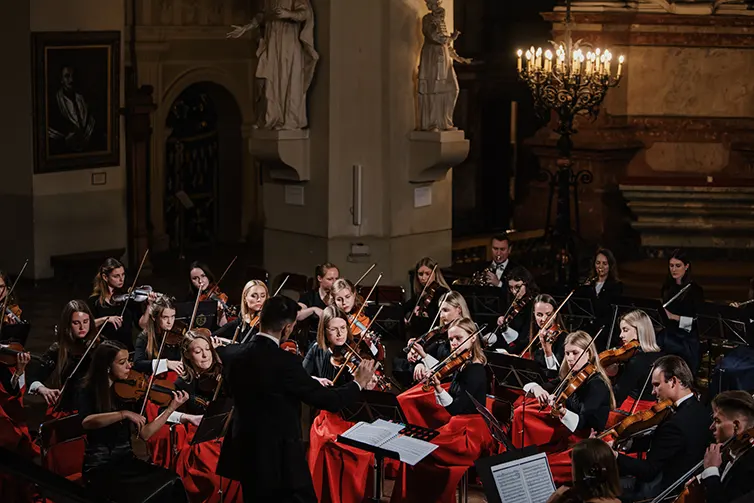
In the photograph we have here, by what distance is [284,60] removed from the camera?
1341 centimetres

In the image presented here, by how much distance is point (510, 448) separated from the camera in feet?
23.6

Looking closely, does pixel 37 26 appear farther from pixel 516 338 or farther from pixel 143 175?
pixel 516 338

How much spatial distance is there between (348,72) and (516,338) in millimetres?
4033

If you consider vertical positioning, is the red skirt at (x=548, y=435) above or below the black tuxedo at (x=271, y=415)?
below

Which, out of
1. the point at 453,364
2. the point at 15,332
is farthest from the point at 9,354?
the point at 453,364

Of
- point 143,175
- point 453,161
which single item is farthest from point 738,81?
point 143,175

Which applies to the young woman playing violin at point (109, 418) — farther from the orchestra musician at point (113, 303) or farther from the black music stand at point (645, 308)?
the black music stand at point (645, 308)

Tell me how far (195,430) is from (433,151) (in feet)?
19.5

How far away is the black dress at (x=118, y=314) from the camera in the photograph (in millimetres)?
10453

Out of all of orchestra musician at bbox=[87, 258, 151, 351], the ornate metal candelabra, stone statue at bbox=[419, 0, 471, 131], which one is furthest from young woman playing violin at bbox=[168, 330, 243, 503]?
Result: the ornate metal candelabra

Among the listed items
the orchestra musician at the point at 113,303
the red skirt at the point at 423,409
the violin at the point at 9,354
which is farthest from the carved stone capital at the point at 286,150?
the red skirt at the point at 423,409

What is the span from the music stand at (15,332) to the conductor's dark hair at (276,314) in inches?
126

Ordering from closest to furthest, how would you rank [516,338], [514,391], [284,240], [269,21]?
[514,391], [516,338], [269,21], [284,240]

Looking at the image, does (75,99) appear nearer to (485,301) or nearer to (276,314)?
A: (485,301)
